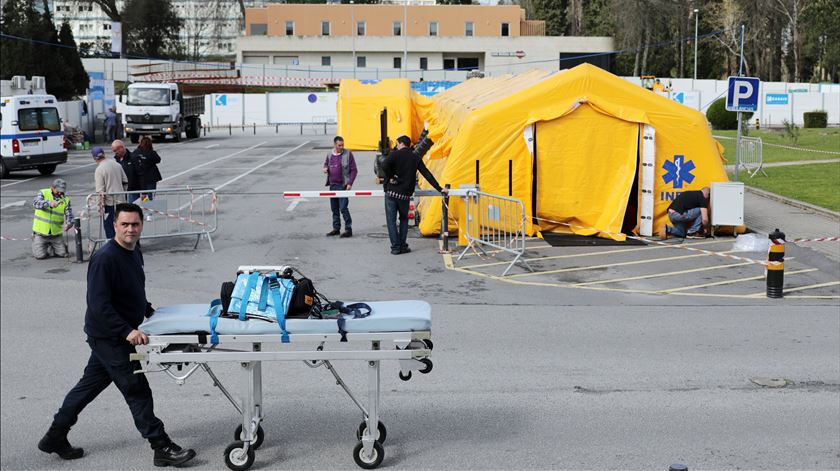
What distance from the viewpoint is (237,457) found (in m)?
6.56

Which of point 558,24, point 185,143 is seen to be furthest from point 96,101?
point 558,24

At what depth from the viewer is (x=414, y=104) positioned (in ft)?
113

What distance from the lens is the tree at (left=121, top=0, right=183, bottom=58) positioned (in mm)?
94312

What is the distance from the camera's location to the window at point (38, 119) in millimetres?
29027

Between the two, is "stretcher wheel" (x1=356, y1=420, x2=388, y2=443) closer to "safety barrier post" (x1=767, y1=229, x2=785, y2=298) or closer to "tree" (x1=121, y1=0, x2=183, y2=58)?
"safety barrier post" (x1=767, y1=229, x2=785, y2=298)

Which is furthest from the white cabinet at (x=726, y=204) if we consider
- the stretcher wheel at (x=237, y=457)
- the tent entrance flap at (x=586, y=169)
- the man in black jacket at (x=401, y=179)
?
the stretcher wheel at (x=237, y=457)

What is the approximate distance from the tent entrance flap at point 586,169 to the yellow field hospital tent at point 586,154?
2 centimetres

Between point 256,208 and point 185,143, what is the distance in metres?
25.7

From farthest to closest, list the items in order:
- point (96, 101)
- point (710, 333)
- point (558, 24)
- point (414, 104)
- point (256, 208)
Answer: point (558, 24) < point (96, 101) < point (414, 104) < point (256, 208) < point (710, 333)

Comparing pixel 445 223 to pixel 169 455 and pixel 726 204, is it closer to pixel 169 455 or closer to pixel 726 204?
pixel 726 204

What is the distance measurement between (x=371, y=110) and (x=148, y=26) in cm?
6709

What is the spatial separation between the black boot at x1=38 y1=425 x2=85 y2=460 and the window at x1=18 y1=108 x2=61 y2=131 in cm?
2437

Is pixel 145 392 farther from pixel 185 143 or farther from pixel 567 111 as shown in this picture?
pixel 185 143

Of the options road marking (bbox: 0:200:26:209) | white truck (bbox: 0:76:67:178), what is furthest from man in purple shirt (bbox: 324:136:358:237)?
white truck (bbox: 0:76:67:178)
